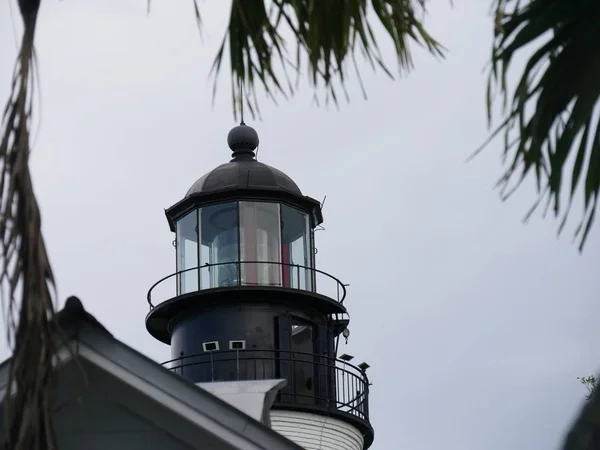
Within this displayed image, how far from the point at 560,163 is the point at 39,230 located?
4.10ft

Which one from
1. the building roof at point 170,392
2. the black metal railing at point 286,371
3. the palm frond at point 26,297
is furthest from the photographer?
the black metal railing at point 286,371

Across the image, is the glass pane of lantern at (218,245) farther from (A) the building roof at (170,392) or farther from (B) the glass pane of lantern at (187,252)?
(A) the building roof at (170,392)

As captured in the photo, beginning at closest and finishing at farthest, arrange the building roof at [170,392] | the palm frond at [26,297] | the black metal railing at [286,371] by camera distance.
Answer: the palm frond at [26,297] → the building roof at [170,392] → the black metal railing at [286,371]

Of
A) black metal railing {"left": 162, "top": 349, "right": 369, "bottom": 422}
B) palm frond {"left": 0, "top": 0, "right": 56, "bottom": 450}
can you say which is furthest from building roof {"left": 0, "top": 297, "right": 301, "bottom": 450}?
black metal railing {"left": 162, "top": 349, "right": 369, "bottom": 422}

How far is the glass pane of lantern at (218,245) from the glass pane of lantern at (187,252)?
0.43 feet

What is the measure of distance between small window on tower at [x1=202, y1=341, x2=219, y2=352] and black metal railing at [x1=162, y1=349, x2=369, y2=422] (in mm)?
76

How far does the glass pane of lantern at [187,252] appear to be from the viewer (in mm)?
19828

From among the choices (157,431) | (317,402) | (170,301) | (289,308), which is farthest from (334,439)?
(157,431)

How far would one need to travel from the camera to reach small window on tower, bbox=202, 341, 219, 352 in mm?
18844

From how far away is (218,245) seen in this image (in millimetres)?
20016

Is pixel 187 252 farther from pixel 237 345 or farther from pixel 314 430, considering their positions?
pixel 314 430

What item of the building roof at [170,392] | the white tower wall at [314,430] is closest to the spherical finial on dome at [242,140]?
the white tower wall at [314,430]

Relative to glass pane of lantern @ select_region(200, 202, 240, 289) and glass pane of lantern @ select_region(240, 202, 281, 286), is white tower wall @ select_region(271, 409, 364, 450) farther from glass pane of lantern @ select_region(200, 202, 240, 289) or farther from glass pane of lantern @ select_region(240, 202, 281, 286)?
glass pane of lantern @ select_region(200, 202, 240, 289)

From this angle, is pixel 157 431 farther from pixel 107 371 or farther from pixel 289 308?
pixel 289 308
